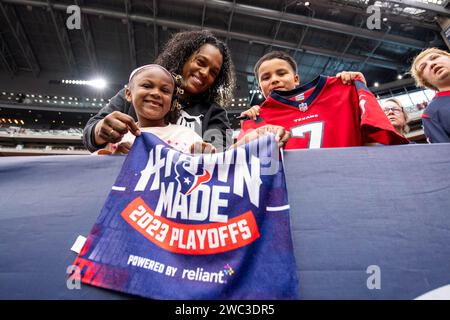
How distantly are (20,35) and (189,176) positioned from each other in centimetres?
1231

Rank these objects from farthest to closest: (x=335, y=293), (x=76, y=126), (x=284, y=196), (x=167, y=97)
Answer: (x=76, y=126), (x=167, y=97), (x=284, y=196), (x=335, y=293)

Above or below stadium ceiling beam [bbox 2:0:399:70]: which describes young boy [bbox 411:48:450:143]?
below

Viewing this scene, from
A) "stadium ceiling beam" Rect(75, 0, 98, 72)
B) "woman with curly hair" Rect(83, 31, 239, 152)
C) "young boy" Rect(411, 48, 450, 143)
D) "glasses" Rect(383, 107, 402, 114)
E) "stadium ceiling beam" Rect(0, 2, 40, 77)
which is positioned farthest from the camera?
"stadium ceiling beam" Rect(75, 0, 98, 72)

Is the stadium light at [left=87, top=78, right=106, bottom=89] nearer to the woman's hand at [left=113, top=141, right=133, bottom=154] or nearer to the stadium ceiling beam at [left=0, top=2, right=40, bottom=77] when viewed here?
the stadium ceiling beam at [left=0, top=2, right=40, bottom=77]

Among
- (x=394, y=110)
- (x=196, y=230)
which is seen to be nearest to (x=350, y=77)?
(x=196, y=230)

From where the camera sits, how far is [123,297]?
494 millimetres

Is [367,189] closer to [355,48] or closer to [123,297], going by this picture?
[123,297]

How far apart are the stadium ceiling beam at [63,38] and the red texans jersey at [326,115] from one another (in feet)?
32.8

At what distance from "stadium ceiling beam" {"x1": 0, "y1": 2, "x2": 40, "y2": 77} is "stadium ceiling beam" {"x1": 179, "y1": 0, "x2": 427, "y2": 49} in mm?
6128

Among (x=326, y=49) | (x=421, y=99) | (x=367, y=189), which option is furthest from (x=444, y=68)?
(x=421, y=99)

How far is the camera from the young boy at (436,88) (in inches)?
44.9

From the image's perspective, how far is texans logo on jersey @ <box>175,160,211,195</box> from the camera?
64cm

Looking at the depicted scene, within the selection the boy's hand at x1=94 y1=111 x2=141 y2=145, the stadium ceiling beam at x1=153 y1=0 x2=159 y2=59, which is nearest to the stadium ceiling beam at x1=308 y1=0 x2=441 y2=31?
the stadium ceiling beam at x1=153 y1=0 x2=159 y2=59

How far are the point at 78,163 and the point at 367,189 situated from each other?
2.58 ft
